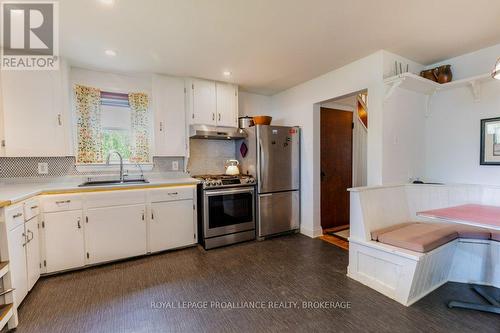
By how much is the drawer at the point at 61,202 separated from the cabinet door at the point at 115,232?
16cm

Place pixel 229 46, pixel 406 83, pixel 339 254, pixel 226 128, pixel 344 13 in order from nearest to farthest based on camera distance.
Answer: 1. pixel 344 13
2. pixel 229 46
3. pixel 406 83
4. pixel 339 254
5. pixel 226 128

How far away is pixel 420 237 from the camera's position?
2.00 metres

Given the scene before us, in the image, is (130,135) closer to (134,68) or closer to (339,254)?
(134,68)

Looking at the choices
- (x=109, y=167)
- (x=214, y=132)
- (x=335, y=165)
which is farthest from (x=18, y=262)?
(x=335, y=165)

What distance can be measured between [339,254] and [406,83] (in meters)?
2.17

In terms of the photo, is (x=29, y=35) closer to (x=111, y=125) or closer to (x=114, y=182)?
(x=111, y=125)

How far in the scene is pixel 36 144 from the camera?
2.52 m

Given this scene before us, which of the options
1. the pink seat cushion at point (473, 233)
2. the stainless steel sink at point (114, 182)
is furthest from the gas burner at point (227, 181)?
the pink seat cushion at point (473, 233)

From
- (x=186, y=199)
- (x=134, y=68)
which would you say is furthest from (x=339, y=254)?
(x=134, y=68)

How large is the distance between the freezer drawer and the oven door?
0.15 meters

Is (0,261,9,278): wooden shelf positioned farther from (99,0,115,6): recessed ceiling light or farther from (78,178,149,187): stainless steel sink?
(99,0,115,6): recessed ceiling light

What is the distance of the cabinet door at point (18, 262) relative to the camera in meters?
1.74

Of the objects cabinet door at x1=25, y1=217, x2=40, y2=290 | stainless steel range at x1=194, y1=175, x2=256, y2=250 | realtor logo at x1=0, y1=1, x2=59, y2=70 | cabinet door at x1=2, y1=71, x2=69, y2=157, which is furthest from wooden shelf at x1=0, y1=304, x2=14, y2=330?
realtor logo at x1=0, y1=1, x2=59, y2=70

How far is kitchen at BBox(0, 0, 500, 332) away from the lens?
1817mm
